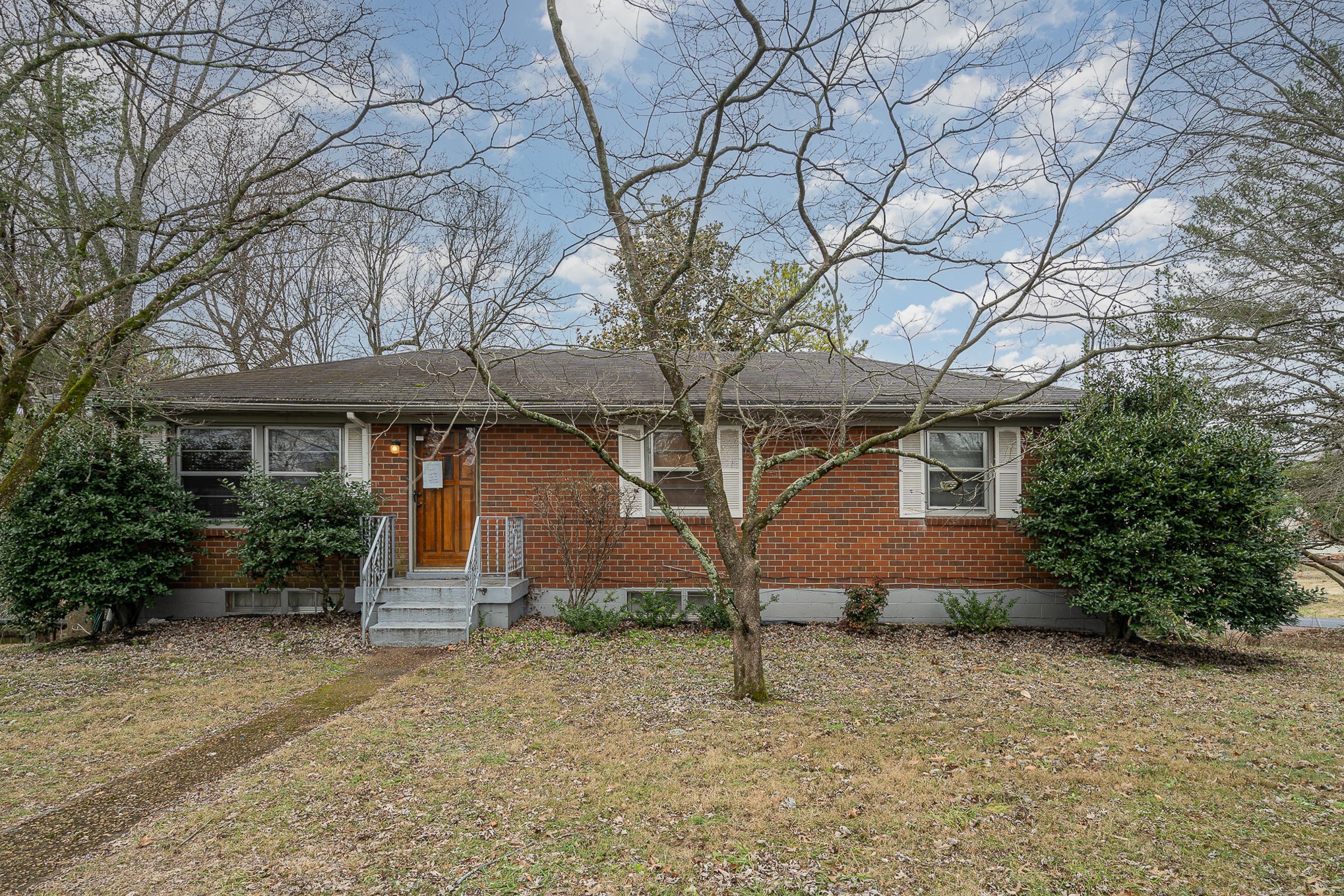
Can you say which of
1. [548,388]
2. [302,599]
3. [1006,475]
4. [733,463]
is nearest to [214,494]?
[302,599]

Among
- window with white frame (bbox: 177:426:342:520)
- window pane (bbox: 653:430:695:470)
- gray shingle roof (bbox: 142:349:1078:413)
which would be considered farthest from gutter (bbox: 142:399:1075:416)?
window pane (bbox: 653:430:695:470)

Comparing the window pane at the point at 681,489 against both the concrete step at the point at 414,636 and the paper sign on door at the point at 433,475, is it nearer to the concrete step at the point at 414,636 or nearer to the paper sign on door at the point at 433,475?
the paper sign on door at the point at 433,475

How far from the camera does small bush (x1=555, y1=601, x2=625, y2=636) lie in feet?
29.2

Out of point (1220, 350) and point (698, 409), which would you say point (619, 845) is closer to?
point (698, 409)

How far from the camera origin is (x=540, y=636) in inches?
341

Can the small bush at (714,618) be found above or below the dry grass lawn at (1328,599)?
above

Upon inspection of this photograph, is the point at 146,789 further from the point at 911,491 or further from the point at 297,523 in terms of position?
the point at 911,491

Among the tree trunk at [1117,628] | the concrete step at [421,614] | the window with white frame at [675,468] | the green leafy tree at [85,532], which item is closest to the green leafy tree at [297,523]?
the concrete step at [421,614]

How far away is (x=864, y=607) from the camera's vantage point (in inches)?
361

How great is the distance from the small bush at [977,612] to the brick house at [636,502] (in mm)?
247

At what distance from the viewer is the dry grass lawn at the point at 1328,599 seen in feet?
54.0

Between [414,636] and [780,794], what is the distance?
18.6 feet

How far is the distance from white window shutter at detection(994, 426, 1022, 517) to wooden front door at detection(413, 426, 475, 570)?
7407mm

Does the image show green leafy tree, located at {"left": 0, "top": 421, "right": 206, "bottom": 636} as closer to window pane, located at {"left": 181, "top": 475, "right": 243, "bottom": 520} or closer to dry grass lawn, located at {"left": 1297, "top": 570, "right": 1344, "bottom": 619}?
window pane, located at {"left": 181, "top": 475, "right": 243, "bottom": 520}
